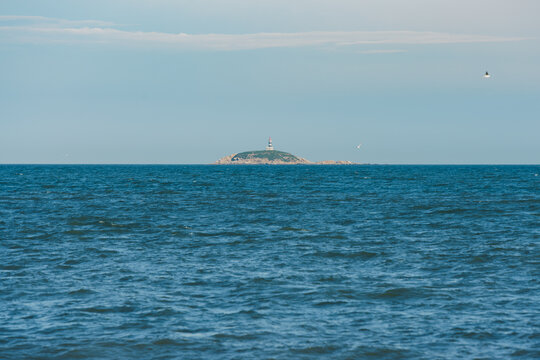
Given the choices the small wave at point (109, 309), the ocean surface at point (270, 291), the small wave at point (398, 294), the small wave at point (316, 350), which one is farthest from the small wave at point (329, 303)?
the small wave at point (109, 309)

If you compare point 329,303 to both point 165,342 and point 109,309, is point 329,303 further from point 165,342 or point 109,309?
point 109,309

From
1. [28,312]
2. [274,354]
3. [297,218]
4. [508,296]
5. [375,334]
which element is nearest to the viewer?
[274,354]

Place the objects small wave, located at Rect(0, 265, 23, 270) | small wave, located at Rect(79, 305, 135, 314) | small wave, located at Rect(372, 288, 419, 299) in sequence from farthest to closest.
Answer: small wave, located at Rect(0, 265, 23, 270) → small wave, located at Rect(372, 288, 419, 299) → small wave, located at Rect(79, 305, 135, 314)

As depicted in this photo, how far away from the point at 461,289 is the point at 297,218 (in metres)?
21.4

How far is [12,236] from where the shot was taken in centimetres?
2844

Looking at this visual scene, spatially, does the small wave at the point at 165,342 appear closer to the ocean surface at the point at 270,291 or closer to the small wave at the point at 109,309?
the ocean surface at the point at 270,291

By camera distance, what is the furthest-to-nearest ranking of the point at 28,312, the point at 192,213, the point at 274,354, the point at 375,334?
1. the point at 192,213
2. the point at 28,312
3. the point at 375,334
4. the point at 274,354

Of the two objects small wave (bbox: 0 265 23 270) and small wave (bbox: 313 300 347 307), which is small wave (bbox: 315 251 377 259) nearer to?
small wave (bbox: 313 300 347 307)

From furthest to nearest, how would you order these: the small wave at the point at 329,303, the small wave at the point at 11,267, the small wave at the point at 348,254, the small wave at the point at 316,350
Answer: the small wave at the point at 348,254, the small wave at the point at 11,267, the small wave at the point at 329,303, the small wave at the point at 316,350

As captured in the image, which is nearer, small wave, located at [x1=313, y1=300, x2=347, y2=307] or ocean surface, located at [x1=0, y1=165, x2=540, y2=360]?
ocean surface, located at [x1=0, y1=165, x2=540, y2=360]

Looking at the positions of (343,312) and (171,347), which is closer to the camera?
(171,347)

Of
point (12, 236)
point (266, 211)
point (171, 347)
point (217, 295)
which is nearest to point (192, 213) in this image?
point (266, 211)

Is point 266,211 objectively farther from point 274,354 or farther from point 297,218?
point 274,354

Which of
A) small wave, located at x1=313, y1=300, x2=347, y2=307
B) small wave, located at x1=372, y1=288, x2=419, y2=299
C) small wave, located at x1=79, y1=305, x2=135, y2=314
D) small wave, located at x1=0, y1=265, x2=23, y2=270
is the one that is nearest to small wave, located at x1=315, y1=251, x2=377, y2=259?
small wave, located at x1=372, y1=288, x2=419, y2=299
